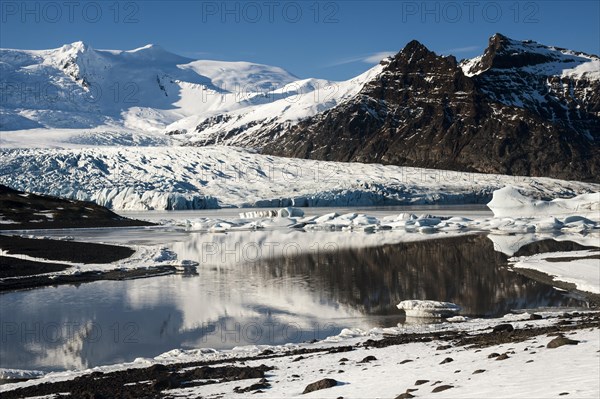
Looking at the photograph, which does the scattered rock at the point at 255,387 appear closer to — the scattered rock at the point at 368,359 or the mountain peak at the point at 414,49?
the scattered rock at the point at 368,359

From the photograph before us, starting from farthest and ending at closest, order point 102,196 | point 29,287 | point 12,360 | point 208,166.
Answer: point 208,166
point 102,196
point 29,287
point 12,360

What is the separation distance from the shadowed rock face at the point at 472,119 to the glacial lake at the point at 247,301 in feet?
383

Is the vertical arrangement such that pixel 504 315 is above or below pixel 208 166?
below

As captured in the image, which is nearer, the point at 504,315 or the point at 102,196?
the point at 504,315

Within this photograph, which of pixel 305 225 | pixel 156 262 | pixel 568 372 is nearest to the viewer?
pixel 568 372

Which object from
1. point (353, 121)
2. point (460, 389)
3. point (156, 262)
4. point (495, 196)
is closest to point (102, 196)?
point (495, 196)

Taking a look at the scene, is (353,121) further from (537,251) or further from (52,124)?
(537,251)

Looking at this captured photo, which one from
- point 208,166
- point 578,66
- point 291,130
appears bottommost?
point 208,166

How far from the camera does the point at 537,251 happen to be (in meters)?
35.5

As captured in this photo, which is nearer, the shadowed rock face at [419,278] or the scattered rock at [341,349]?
the scattered rock at [341,349]

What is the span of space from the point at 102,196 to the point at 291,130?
105 m

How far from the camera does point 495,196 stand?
196 feet

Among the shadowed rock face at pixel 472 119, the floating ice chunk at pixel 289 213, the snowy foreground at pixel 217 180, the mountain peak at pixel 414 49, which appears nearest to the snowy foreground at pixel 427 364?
the floating ice chunk at pixel 289 213

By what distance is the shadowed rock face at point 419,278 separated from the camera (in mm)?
21141
